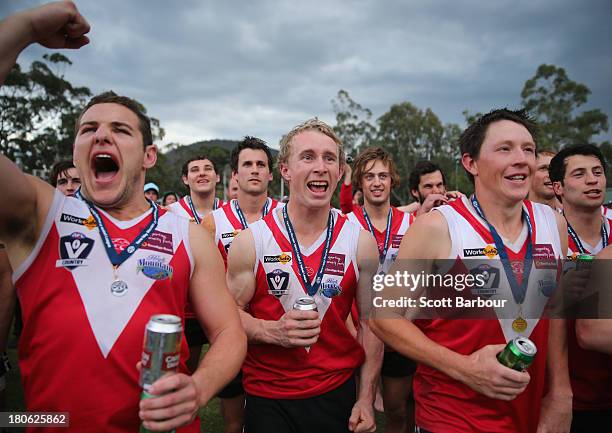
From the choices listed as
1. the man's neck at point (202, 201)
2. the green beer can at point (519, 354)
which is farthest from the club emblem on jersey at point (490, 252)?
the man's neck at point (202, 201)

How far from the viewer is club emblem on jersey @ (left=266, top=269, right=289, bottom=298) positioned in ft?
9.18

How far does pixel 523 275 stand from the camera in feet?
8.32

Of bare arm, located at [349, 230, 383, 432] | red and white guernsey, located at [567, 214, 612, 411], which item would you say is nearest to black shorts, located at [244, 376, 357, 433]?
bare arm, located at [349, 230, 383, 432]

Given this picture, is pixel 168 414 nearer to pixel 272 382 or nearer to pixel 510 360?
pixel 272 382

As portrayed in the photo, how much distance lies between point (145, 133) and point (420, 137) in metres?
50.2

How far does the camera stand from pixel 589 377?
9.46ft

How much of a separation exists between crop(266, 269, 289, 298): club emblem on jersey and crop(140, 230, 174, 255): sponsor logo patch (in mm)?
808

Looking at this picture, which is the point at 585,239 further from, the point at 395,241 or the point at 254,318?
the point at 254,318

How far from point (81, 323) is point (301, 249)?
1456 millimetres

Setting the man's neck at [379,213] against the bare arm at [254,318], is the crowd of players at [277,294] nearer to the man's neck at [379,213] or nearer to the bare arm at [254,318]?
the bare arm at [254,318]

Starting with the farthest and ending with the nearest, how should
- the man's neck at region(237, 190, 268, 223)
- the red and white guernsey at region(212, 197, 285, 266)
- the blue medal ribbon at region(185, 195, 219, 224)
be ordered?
1. the blue medal ribbon at region(185, 195, 219, 224)
2. the man's neck at region(237, 190, 268, 223)
3. the red and white guernsey at region(212, 197, 285, 266)

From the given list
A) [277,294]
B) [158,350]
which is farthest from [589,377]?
[158,350]

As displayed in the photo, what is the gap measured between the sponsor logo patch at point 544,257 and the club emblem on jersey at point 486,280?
28cm

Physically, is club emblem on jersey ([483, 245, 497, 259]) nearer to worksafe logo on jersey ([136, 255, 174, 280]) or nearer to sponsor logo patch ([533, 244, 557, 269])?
sponsor logo patch ([533, 244, 557, 269])
